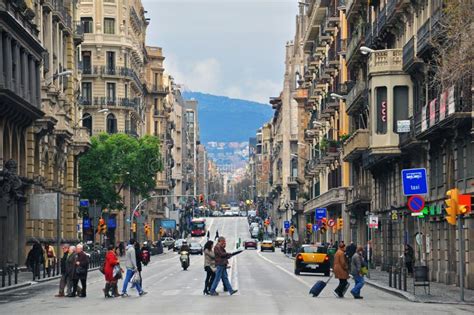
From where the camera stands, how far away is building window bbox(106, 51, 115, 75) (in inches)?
5177

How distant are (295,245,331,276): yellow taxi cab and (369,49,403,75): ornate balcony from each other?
902cm

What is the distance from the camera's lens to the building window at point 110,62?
131500 millimetres

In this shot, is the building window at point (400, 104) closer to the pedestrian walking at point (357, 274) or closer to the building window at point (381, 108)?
the building window at point (381, 108)

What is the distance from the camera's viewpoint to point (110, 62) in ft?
433

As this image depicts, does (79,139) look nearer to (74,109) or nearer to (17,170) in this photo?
(74,109)

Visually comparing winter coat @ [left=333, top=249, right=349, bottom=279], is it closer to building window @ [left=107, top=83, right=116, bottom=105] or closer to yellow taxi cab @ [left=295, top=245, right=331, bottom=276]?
yellow taxi cab @ [left=295, top=245, right=331, bottom=276]

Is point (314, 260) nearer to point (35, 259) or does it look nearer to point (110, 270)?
point (35, 259)

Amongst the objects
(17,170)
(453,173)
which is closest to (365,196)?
(17,170)

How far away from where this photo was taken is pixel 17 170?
2665 inches

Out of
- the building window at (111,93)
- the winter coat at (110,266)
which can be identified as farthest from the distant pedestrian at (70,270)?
the building window at (111,93)

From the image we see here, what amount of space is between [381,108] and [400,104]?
1090 mm

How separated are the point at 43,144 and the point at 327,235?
38.9 meters

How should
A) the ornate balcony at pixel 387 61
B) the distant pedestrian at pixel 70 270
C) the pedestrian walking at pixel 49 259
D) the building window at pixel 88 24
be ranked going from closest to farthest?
the distant pedestrian at pixel 70 270 < the ornate balcony at pixel 387 61 < the pedestrian walking at pixel 49 259 < the building window at pixel 88 24

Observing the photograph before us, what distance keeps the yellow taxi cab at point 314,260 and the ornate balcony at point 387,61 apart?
9.02m
